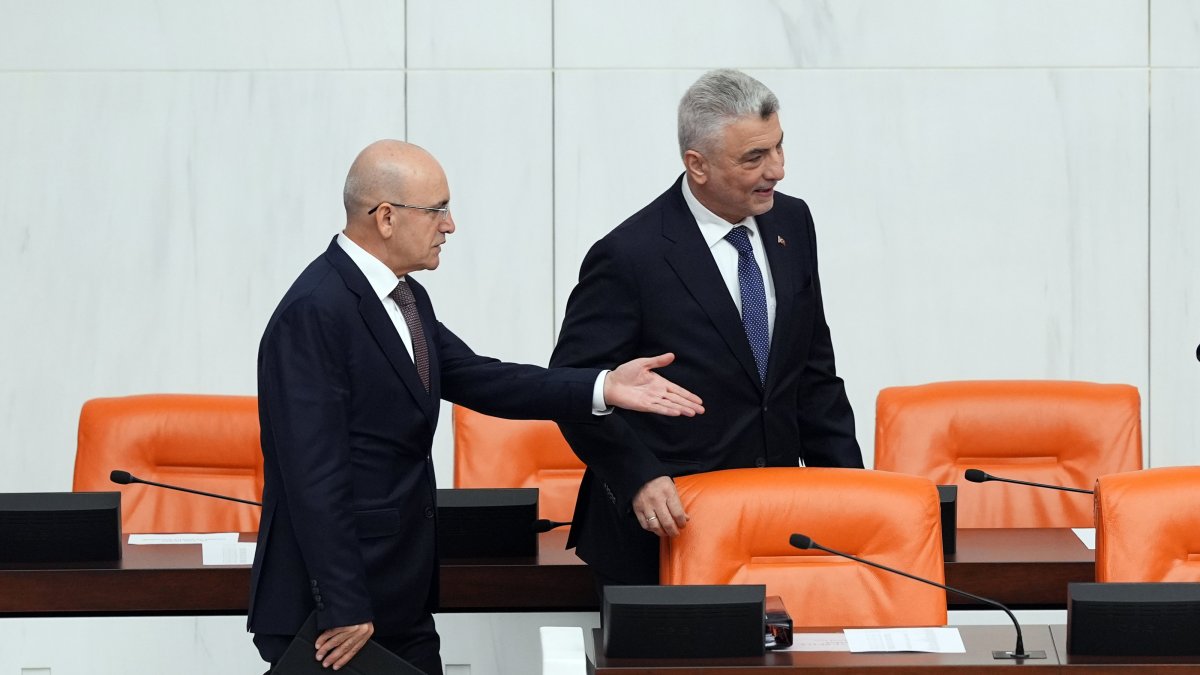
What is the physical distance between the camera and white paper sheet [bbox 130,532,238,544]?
130 inches

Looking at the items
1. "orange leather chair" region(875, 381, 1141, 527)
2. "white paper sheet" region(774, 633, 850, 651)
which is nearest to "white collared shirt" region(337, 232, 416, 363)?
"white paper sheet" region(774, 633, 850, 651)

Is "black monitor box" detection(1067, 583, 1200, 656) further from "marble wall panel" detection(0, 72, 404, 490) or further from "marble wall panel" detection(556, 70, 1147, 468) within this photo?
"marble wall panel" detection(0, 72, 404, 490)

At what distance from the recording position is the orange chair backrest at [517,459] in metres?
3.74

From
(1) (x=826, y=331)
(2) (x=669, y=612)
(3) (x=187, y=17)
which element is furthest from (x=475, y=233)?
(2) (x=669, y=612)

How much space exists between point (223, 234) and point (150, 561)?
234cm

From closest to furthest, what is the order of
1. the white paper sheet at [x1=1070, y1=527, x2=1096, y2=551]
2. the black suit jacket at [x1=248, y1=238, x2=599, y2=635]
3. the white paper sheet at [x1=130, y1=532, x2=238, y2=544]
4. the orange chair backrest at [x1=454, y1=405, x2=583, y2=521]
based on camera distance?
the black suit jacket at [x1=248, y1=238, x2=599, y2=635], the white paper sheet at [x1=1070, y1=527, x2=1096, y2=551], the white paper sheet at [x1=130, y1=532, x2=238, y2=544], the orange chair backrest at [x1=454, y1=405, x2=583, y2=521]

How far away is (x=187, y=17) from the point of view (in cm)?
515

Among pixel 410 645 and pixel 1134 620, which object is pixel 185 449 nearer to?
pixel 410 645

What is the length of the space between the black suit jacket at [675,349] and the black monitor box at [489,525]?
0.19 m

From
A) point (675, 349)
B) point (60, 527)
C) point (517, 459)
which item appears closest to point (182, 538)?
point (60, 527)

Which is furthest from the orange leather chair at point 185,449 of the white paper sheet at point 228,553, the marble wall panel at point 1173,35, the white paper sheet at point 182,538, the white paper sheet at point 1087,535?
the marble wall panel at point 1173,35

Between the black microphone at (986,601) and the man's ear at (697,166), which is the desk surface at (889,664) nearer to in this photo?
the black microphone at (986,601)

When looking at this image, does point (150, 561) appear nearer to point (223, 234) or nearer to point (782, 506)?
point (782, 506)

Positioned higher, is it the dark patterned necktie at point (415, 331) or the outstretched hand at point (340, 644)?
the dark patterned necktie at point (415, 331)
